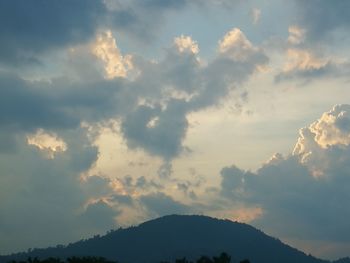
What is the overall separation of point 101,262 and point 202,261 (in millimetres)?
23163

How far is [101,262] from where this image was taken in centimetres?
11344

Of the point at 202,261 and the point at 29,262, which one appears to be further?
the point at 29,262

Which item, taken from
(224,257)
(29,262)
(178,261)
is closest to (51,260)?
(29,262)

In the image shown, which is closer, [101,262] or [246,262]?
[246,262]

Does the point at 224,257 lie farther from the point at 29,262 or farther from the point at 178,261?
the point at 29,262

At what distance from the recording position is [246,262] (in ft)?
325

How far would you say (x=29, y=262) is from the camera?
111 metres

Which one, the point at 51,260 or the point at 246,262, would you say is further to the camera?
the point at 51,260

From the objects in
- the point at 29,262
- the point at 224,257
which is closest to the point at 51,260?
the point at 29,262

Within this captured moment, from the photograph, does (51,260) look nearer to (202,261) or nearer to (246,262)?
(202,261)

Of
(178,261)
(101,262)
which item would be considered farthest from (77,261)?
(178,261)

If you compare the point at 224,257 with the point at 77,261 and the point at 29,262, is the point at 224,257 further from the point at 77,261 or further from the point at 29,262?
the point at 29,262

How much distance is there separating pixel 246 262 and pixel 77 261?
110 feet

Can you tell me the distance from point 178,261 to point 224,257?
11998 millimetres
